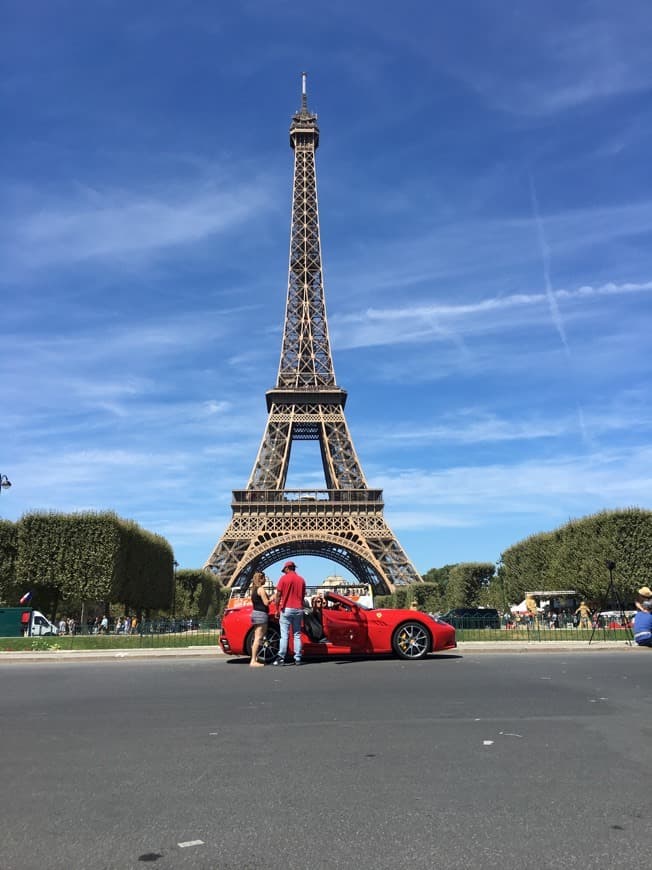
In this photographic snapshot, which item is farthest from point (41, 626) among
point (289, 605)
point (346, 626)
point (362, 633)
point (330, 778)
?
point (330, 778)

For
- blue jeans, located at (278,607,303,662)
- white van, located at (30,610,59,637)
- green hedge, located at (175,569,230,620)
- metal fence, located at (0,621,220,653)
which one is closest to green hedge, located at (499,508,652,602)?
metal fence, located at (0,621,220,653)

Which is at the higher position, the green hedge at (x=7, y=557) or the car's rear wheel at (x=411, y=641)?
the green hedge at (x=7, y=557)

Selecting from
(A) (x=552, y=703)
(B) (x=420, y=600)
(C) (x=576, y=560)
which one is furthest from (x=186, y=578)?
(A) (x=552, y=703)

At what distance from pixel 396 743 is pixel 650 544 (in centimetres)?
4020

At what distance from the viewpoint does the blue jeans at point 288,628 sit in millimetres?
12055

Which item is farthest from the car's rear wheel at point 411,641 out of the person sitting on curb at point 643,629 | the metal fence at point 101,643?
the metal fence at point 101,643

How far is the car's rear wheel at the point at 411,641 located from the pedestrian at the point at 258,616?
7.97 ft

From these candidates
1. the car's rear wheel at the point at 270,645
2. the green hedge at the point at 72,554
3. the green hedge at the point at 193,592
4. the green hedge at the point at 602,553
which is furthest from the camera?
the green hedge at the point at 193,592

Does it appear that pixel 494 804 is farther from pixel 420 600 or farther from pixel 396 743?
pixel 420 600

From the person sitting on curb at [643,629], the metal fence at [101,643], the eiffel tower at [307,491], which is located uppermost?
the eiffel tower at [307,491]

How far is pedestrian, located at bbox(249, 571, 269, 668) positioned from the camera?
472 inches

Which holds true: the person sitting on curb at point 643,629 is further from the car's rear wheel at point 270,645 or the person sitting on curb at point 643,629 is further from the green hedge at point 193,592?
the green hedge at point 193,592

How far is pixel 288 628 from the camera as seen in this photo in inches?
488

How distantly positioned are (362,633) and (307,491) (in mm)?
54949
